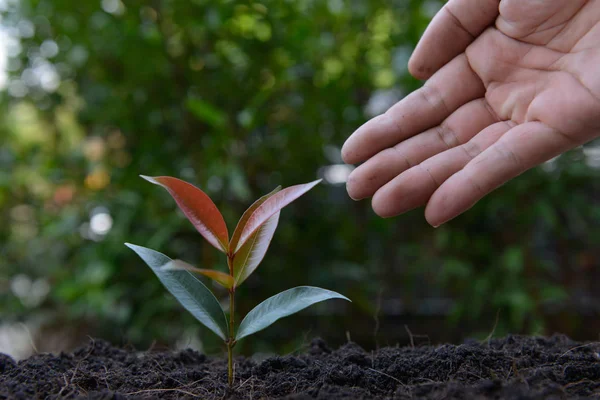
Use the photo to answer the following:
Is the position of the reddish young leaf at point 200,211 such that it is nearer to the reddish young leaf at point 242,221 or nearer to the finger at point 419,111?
the reddish young leaf at point 242,221

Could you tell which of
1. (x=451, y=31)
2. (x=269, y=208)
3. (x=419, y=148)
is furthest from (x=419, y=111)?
(x=269, y=208)

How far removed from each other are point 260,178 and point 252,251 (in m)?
1.29

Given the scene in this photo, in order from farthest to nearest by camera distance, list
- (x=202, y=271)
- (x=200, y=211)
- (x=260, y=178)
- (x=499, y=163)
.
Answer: (x=260, y=178) → (x=499, y=163) → (x=200, y=211) → (x=202, y=271)

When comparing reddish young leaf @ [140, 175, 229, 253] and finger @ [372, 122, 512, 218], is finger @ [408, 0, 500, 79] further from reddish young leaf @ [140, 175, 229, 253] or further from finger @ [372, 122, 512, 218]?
reddish young leaf @ [140, 175, 229, 253]

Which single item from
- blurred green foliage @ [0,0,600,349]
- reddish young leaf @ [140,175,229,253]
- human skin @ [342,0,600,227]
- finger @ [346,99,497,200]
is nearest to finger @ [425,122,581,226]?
human skin @ [342,0,600,227]

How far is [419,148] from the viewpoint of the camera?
3.59ft

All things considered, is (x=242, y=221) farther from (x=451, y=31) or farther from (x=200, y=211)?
(x=451, y=31)

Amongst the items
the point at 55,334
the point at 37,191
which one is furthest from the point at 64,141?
the point at 55,334

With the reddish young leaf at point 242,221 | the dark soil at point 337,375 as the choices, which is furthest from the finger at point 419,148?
the dark soil at point 337,375

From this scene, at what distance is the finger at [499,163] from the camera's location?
3.04ft

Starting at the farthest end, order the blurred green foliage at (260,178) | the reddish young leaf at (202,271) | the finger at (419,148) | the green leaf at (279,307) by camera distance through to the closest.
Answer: the blurred green foliage at (260,178)
the finger at (419,148)
the green leaf at (279,307)
the reddish young leaf at (202,271)

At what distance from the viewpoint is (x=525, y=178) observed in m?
2.18

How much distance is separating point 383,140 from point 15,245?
2.45 metres

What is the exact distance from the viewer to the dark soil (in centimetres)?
75
